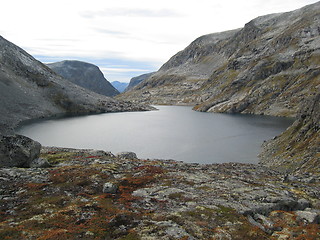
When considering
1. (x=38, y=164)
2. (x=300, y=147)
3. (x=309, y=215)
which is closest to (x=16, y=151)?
(x=38, y=164)

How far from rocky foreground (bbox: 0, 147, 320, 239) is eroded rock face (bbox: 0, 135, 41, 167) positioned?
4.84m

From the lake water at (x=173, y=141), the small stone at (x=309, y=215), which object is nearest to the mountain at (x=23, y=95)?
the lake water at (x=173, y=141)

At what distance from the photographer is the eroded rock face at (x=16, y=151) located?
1328 inches

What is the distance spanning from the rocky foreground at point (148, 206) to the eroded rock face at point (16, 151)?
15.9ft

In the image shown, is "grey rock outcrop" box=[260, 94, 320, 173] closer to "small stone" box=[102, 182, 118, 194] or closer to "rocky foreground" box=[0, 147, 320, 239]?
"rocky foreground" box=[0, 147, 320, 239]

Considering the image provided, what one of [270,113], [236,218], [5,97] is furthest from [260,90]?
[236,218]

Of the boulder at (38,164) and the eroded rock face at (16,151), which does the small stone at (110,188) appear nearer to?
the boulder at (38,164)

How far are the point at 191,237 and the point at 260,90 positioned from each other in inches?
7604

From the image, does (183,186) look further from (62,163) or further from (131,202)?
(62,163)

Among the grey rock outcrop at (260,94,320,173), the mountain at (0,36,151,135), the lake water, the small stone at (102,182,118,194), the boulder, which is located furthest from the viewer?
the mountain at (0,36,151,135)

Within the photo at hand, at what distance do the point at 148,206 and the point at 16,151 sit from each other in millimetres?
22891

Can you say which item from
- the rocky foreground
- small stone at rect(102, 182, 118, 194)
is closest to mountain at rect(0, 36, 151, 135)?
the rocky foreground

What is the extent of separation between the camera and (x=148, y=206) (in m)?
23.0

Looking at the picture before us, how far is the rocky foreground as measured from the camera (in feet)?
59.4
